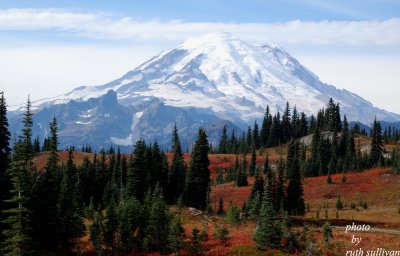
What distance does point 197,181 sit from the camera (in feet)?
231

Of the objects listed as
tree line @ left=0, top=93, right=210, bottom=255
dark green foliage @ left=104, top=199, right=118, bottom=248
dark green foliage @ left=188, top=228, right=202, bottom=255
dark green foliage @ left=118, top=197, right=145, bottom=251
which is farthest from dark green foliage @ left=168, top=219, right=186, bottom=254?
dark green foliage @ left=104, top=199, right=118, bottom=248

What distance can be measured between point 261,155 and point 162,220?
446ft

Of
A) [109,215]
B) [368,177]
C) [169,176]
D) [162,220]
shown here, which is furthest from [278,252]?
[368,177]

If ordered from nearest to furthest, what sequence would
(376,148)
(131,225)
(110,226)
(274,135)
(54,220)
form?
1. (54,220)
2. (131,225)
3. (110,226)
4. (376,148)
5. (274,135)

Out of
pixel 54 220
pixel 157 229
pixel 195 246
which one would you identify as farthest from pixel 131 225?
pixel 54 220

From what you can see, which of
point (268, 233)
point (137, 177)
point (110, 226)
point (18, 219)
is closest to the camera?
point (18, 219)

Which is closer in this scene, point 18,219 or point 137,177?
point 18,219

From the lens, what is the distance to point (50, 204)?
Answer: 41.4 meters

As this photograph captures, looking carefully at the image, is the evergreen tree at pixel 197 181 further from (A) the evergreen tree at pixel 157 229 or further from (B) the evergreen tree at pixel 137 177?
(A) the evergreen tree at pixel 157 229

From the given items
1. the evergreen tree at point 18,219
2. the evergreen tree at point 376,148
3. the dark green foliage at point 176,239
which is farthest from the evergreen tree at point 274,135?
the evergreen tree at point 18,219

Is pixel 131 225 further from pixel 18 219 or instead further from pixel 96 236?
pixel 18 219

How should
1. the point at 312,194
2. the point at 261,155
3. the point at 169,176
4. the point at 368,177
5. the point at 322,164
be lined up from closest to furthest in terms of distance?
the point at 169,176 → the point at 312,194 → the point at 368,177 → the point at 322,164 → the point at 261,155

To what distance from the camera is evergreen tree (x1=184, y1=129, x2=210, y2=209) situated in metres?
70.5

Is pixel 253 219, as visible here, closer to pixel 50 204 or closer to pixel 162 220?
pixel 162 220
